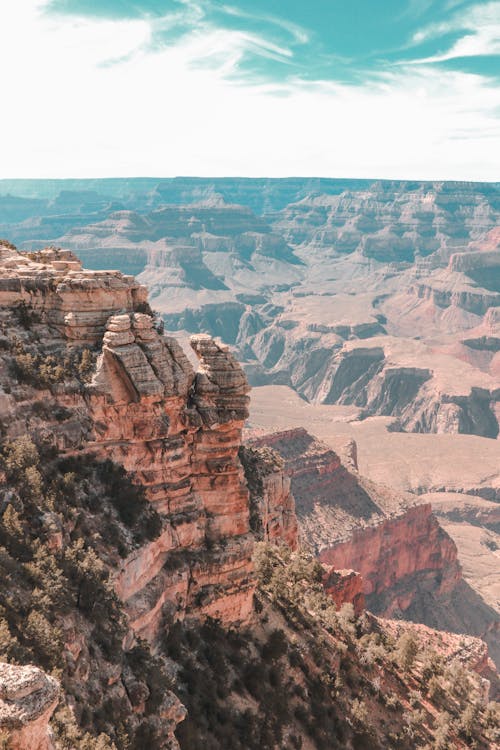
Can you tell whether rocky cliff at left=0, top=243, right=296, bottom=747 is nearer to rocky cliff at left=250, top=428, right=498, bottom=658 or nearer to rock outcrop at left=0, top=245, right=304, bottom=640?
rock outcrop at left=0, top=245, right=304, bottom=640

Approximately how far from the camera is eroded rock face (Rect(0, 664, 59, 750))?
1226cm

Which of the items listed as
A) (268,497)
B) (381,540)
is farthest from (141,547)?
(381,540)

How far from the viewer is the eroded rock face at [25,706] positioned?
12258mm

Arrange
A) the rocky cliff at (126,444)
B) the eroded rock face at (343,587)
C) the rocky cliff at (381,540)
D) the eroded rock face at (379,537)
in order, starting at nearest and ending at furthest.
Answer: the rocky cliff at (126,444)
the eroded rock face at (343,587)
the rocky cliff at (381,540)
the eroded rock face at (379,537)

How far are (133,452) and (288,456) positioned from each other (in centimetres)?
6480

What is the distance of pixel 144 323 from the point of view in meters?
28.1

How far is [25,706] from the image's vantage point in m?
12.4

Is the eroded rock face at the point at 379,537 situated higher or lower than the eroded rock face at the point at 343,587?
lower

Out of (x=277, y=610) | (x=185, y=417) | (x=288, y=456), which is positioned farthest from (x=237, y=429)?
(x=288, y=456)

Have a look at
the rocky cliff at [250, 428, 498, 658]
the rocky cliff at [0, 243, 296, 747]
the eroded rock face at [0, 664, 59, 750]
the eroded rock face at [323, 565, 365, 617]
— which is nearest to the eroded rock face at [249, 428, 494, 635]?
the rocky cliff at [250, 428, 498, 658]

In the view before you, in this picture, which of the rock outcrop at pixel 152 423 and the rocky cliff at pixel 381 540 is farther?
the rocky cliff at pixel 381 540

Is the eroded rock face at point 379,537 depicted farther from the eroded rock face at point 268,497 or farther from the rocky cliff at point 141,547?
the rocky cliff at point 141,547

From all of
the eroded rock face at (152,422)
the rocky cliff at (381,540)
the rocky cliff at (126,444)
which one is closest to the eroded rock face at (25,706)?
the rocky cliff at (126,444)

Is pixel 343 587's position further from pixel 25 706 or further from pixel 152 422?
pixel 25 706
